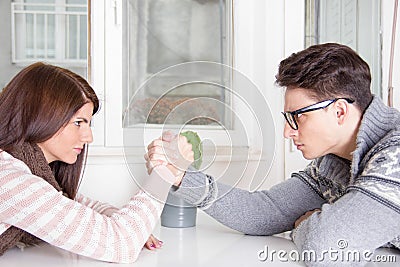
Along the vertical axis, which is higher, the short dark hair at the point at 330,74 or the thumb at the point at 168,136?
the short dark hair at the point at 330,74

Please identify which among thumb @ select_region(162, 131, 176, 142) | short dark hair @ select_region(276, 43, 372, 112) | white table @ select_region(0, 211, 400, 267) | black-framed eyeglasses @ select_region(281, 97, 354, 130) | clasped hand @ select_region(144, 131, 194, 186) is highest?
short dark hair @ select_region(276, 43, 372, 112)

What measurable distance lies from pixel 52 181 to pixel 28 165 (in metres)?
0.07

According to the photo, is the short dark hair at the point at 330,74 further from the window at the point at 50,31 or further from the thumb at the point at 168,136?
the window at the point at 50,31

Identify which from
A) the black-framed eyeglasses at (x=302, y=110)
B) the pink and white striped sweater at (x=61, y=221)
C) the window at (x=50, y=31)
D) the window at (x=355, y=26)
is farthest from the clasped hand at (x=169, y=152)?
the window at (x=355, y=26)

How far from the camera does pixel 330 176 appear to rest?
1.28m

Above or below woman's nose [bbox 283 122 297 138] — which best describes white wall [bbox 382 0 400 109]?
above

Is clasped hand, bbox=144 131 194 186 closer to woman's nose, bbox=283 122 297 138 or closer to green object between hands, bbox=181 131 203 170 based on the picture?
green object between hands, bbox=181 131 203 170

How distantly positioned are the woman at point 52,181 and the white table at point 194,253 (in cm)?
3

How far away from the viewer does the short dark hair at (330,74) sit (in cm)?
114

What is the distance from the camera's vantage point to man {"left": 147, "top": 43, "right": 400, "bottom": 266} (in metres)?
0.99

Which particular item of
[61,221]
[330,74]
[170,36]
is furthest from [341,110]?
[170,36]

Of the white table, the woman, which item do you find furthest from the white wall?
the woman

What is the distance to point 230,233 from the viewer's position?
1.36 m

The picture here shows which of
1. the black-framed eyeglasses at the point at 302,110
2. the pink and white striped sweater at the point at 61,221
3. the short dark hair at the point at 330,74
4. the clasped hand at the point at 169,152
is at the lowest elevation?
the pink and white striped sweater at the point at 61,221
